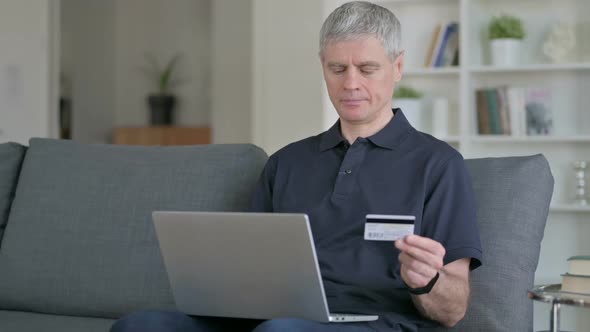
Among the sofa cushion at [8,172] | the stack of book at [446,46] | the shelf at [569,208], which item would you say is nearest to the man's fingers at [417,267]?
the sofa cushion at [8,172]

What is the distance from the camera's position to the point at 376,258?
72.9 inches

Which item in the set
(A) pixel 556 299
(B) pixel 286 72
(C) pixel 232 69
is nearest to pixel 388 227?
(A) pixel 556 299

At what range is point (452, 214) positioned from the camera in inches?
72.2

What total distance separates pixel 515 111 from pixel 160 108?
15.0ft

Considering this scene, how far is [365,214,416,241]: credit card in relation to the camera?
159 centimetres

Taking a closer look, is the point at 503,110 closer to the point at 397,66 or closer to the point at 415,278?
the point at 397,66

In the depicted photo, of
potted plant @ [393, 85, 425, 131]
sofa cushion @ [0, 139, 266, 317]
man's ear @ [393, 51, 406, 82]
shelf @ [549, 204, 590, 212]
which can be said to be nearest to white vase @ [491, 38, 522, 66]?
potted plant @ [393, 85, 425, 131]

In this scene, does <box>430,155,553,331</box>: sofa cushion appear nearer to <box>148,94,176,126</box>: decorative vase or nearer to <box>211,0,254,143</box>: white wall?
<box>211,0,254,143</box>: white wall

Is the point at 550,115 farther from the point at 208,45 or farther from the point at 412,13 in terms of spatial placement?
the point at 208,45

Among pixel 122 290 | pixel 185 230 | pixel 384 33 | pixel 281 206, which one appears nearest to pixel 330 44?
pixel 384 33

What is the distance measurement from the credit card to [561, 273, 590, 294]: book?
1.31 feet

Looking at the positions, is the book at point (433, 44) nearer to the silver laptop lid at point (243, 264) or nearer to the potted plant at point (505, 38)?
the potted plant at point (505, 38)

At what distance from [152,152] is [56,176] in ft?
0.94

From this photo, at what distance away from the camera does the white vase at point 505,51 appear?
427 centimetres
